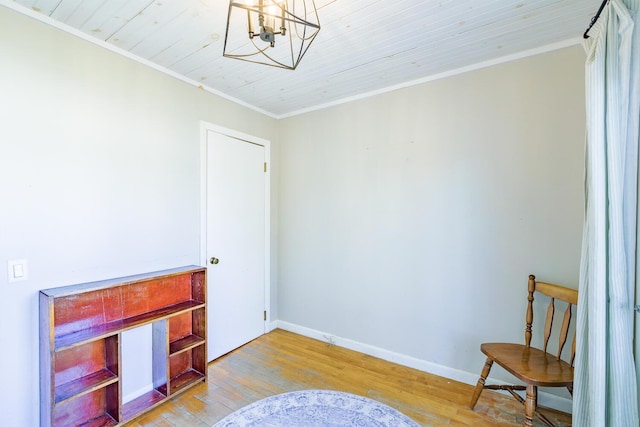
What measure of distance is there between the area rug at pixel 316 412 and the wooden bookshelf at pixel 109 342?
0.58 meters

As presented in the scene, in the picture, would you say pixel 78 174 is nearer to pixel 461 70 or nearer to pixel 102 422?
pixel 102 422

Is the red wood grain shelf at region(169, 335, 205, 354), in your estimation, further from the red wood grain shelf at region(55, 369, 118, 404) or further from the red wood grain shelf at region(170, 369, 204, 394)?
the red wood grain shelf at region(55, 369, 118, 404)

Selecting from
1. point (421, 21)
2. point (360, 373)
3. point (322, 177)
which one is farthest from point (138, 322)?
point (421, 21)

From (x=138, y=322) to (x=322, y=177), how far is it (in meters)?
1.99

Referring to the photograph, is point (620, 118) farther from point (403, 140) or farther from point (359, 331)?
point (359, 331)

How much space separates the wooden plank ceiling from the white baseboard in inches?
94.3

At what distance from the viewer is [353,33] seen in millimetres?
1813

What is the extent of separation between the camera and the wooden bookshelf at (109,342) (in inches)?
63.1

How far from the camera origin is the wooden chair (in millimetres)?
1566

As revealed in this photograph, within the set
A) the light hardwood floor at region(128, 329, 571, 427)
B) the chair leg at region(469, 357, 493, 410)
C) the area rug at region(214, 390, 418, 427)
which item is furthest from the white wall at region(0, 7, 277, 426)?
the chair leg at region(469, 357, 493, 410)

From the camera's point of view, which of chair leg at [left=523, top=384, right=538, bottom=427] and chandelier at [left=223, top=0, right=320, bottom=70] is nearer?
chandelier at [left=223, top=0, right=320, bottom=70]

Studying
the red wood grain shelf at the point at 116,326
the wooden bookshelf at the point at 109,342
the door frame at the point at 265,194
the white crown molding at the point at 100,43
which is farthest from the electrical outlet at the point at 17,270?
the white crown molding at the point at 100,43

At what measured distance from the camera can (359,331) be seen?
281 centimetres

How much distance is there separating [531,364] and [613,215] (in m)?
1.05
